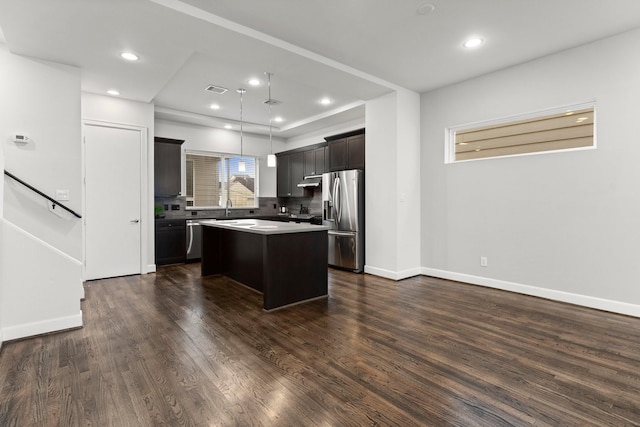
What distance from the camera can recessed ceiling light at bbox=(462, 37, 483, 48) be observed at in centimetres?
343

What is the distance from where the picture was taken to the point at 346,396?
1946 mm

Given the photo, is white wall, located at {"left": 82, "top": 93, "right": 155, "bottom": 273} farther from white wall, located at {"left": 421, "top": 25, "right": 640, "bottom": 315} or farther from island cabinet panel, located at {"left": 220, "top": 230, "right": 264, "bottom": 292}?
white wall, located at {"left": 421, "top": 25, "right": 640, "bottom": 315}

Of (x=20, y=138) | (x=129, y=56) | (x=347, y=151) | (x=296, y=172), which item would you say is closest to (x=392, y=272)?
(x=347, y=151)

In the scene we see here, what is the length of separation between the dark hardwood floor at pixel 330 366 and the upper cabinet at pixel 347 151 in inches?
108

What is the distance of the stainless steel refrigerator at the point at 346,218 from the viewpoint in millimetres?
5371

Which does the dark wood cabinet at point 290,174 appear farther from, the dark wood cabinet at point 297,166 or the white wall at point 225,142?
the white wall at point 225,142

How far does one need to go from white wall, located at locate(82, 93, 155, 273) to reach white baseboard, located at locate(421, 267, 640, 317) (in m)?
4.55

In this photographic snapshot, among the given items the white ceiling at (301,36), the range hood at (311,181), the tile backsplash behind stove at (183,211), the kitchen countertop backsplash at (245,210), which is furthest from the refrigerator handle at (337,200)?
the tile backsplash behind stove at (183,211)

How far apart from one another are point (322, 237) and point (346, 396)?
2.23 metres

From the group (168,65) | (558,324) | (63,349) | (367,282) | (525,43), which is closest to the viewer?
(63,349)

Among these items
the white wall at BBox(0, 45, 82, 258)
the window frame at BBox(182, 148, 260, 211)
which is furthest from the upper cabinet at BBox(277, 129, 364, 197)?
the white wall at BBox(0, 45, 82, 258)

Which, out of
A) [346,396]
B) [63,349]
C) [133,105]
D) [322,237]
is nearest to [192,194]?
[133,105]

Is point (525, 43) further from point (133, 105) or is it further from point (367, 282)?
point (133, 105)

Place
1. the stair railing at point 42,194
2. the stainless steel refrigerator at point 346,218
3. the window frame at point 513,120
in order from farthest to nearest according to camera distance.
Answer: the stainless steel refrigerator at point 346,218 → the window frame at point 513,120 → the stair railing at point 42,194
